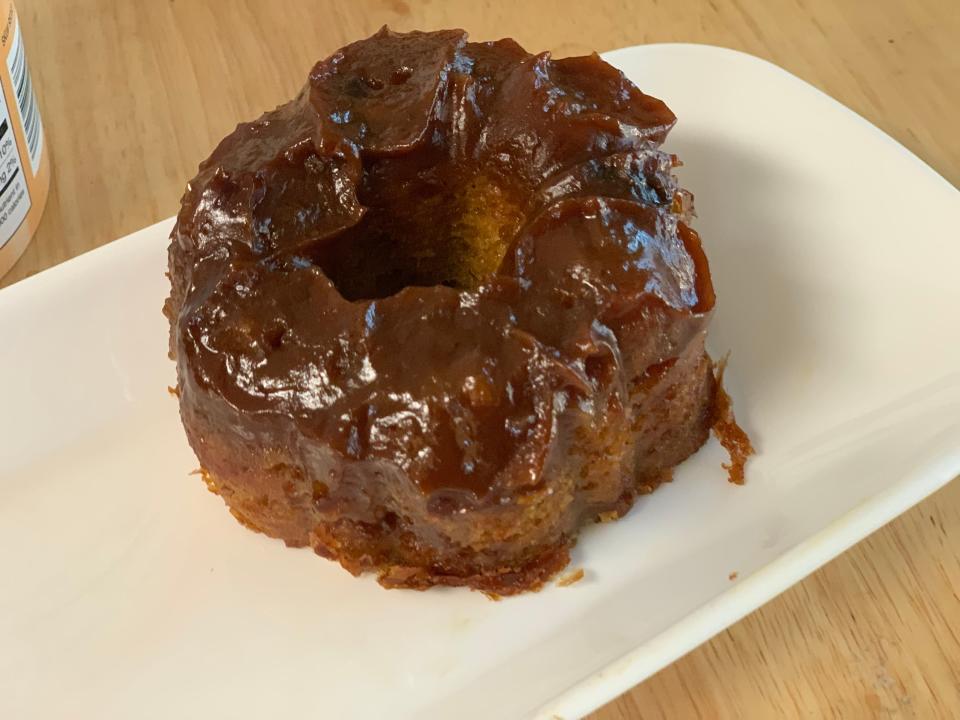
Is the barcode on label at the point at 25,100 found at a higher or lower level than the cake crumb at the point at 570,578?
higher

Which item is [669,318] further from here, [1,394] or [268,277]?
[1,394]

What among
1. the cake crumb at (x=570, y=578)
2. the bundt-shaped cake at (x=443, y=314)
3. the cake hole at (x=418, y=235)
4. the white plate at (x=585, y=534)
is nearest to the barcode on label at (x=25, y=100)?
the white plate at (x=585, y=534)

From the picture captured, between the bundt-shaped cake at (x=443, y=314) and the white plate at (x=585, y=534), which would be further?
the white plate at (x=585, y=534)

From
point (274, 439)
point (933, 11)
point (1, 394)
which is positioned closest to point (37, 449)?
point (1, 394)

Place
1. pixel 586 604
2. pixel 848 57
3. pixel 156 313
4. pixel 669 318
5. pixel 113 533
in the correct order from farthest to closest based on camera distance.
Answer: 1. pixel 848 57
2. pixel 156 313
3. pixel 113 533
4. pixel 586 604
5. pixel 669 318

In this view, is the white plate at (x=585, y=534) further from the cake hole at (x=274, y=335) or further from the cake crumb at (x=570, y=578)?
the cake hole at (x=274, y=335)

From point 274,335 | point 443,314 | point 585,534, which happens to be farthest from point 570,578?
point 274,335
